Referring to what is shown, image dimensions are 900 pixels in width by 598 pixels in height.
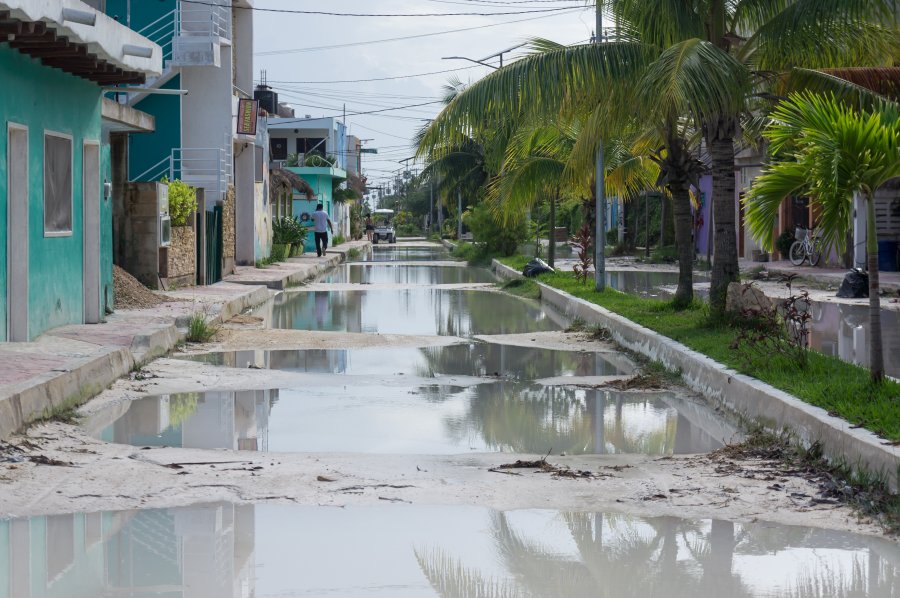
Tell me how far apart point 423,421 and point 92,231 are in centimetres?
840

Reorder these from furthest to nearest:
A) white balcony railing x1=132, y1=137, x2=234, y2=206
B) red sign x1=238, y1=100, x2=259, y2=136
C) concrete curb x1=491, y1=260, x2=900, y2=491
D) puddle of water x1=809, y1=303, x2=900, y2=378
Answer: red sign x1=238, y1=100, x2=259, y2=136
white balcony railing x1=132, y1=137, x2=234, y2=206
puddle of water x1=809, y1=303, x2=900, y2=378
concrete curb x1=491, y1=260, x2=900, y2=491

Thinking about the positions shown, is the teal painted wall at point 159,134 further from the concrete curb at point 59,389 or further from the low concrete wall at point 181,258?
the concrete curb at point 59,389

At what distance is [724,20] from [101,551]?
12099 millimetres

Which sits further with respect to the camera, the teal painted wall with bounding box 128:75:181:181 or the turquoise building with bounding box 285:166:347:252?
the turquoise building with bounding box 285:166:347:252

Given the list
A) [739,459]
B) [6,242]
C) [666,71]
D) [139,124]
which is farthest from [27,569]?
[139,124]

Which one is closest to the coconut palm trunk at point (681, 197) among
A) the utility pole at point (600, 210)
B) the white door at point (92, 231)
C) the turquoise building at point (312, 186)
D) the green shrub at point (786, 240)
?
the utility pole at point (600, 210)

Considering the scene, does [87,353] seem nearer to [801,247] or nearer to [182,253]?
[182,253]

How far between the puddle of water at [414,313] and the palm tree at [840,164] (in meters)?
9.03

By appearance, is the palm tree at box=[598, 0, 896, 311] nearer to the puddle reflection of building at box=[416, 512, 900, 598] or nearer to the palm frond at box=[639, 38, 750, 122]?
the palm frond at box=[639, 38, 750, 122]

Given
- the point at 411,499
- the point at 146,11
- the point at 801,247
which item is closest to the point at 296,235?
the point at 146,11

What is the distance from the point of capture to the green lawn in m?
8.38

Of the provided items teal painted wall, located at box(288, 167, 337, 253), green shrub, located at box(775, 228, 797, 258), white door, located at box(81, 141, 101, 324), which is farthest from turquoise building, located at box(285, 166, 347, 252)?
white door, located at box(81, 141, 101, 324)

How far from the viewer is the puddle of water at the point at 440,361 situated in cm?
1384

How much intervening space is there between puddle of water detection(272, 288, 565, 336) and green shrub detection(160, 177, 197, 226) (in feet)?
8.61
